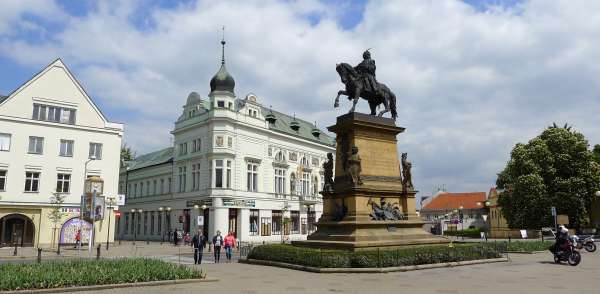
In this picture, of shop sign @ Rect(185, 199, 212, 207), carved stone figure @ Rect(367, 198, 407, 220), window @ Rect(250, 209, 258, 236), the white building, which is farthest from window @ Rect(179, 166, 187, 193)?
carved stone figure @ Rect(367, 198, 407, 220)

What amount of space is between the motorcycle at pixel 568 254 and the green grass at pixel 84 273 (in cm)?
1573

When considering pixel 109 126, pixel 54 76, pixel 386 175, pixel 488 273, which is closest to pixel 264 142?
pixel 109 126

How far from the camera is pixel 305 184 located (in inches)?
2589

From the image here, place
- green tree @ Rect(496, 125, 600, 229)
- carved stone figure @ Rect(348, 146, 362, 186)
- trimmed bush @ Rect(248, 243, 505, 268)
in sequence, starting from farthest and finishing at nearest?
green tree @ Rect(496, 125, 600, 229) → carved stone figure @ Rect(348, 146, 362, 186) → trimmed bush @ Rect(248, 243, 505, 268)

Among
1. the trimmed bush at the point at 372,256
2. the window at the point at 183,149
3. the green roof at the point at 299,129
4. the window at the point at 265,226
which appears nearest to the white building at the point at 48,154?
the window at the point at 183,149

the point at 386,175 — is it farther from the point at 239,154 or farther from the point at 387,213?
the point at 239,154

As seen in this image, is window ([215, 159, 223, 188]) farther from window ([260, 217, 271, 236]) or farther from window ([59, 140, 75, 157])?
window ([59, 140, 75, 157])

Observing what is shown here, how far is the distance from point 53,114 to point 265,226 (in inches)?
1019

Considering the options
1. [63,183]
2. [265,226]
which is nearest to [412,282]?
[63,183]

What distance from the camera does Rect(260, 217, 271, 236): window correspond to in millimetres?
56719

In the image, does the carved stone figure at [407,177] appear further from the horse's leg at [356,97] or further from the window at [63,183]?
the window at [63,183]

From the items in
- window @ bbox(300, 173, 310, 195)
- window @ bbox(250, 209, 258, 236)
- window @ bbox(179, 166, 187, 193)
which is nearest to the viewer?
window @ bbox(250, 209, 258, 236)

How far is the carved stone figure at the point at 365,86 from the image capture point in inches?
926

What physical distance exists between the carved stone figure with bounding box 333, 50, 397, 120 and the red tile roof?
99.0 metres
